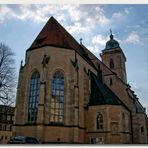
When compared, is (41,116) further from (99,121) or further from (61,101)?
(99,121)

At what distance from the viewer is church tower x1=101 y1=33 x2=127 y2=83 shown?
144 ft

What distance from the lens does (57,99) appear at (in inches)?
924

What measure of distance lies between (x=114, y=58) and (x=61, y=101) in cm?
2370

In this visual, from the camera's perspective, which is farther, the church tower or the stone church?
the church tower

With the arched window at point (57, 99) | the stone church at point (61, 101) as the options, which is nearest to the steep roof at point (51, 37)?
the stone church at point (61, 101)

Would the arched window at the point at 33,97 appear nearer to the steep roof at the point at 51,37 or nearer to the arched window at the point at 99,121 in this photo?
the steep roof at the point at 51,37

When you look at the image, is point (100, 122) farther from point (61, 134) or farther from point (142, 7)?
point (142, 7)

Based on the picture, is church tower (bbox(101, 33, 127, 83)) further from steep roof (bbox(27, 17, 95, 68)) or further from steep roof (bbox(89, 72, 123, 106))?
steep roof (bbox(27, 17, 95, 68))

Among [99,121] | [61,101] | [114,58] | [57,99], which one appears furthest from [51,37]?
[114,58]

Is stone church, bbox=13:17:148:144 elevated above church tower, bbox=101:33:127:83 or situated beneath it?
situated beneath


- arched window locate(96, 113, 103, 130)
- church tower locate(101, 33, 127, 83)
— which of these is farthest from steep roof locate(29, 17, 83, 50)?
church tower locate(101, 33, 127, 83)

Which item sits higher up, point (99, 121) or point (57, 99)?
point (57, 99)

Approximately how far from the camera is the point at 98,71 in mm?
34312
